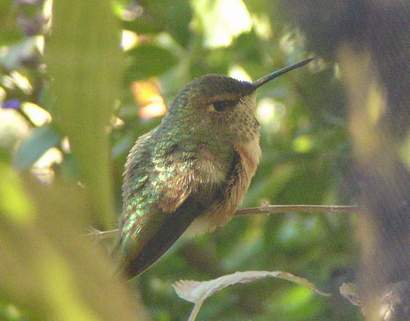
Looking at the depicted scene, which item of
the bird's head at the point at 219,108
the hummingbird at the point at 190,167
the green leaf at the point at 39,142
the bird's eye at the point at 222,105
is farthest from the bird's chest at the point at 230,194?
the green leaf at the point at 39,142

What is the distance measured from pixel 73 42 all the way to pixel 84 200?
0.10m

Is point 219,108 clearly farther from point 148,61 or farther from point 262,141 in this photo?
point 148,61

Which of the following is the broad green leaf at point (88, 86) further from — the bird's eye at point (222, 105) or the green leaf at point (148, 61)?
the bird's eye at point (222, 105)

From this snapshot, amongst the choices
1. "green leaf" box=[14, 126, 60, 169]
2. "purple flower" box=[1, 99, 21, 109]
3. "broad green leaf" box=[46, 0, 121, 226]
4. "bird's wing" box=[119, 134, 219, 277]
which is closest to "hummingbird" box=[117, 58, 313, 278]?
"bird's wing" box=[119, 134, 219, 277]

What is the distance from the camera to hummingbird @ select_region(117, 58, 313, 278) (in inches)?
68.1

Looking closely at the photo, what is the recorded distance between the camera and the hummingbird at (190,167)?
173 centimetres

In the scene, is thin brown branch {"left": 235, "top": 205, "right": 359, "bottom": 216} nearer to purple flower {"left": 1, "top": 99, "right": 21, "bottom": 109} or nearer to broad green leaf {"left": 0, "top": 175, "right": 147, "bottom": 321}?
broad green leaf {"left": 0, "top": 175, "right": 147, "bottom": 321}

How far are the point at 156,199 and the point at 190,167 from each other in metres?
0.14

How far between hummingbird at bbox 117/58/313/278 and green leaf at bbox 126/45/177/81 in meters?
0.09

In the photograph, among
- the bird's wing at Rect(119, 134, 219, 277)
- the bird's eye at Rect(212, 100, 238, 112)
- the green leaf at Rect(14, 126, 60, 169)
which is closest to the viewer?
the bird's wing at Rect(119, 134, 219, 277)

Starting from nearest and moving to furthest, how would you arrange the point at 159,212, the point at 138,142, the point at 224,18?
the point at 159,212 → the point at 138,142 → the point at 224,18

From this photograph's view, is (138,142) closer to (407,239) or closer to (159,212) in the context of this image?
(159,212)

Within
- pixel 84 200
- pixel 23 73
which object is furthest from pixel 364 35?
pixel 23 73

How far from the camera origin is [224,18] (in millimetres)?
2143
